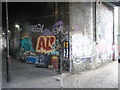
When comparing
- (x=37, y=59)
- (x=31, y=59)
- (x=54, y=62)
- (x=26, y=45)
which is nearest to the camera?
(x=54, y=62)

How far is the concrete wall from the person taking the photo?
33.6 ft

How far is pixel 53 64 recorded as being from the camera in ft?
35.6

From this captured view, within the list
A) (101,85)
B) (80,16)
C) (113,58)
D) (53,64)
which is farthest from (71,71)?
(113,58)

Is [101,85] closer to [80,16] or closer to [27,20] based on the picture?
[80,16]

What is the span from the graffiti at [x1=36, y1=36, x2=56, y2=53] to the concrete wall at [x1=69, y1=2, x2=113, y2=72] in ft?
5.38

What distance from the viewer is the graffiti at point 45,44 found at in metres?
11.0

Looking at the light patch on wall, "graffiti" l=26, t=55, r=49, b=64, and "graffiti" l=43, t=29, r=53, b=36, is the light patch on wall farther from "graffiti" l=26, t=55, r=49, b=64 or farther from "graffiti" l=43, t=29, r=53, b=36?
"graffiti" l=26, t=55, r=49, b=64

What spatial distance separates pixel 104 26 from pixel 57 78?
790 centimetres

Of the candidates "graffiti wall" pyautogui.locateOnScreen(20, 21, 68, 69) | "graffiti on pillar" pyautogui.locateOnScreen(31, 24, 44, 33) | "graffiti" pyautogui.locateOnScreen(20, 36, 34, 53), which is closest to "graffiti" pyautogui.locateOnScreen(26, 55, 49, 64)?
"graffiti wall" pyautogui.locateOnScreen(20, 21, 68, 69)

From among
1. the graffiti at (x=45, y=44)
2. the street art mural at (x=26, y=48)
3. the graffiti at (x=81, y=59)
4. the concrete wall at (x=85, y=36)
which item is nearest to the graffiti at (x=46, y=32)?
the graffiti at (x=45, y=44)

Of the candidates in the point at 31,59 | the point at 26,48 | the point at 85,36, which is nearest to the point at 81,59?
the point at 85,36

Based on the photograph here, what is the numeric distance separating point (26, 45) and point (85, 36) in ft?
18.1

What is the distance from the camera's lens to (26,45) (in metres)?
13.5

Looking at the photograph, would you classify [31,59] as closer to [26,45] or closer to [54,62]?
[26,45]
